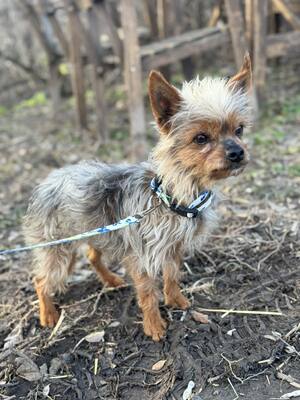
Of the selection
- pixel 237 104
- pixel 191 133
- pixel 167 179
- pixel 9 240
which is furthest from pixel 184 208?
pixel 9 240

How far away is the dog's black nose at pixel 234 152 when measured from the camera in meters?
3.27

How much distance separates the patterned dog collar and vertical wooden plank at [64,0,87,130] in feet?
17.7

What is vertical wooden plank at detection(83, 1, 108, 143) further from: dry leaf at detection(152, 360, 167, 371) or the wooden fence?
dry leaf at detection(152, 360, 167, 371)

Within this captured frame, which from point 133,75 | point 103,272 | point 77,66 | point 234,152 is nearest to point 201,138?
point 234,152

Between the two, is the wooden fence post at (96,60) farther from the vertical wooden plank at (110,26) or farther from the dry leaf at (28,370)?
the dry leaf at (28,370)

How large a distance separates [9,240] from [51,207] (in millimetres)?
2019

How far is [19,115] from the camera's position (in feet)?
35.2

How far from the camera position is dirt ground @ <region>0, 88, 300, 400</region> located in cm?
349

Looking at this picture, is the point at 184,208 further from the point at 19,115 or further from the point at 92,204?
the point at 19,115

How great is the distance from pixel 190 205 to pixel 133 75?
12.3 ft

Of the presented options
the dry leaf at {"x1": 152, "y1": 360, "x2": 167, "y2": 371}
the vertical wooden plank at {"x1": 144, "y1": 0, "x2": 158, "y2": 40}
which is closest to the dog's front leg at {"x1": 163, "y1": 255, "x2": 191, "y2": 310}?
the dry leaf at {"x1": 152, "y1": 360, "x2": 167, "y2": 371}

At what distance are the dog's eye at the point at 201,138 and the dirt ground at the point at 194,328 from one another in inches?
59.0

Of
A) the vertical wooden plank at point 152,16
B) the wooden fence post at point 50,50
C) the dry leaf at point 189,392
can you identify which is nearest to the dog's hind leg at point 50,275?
the dry leaf at point 189,392

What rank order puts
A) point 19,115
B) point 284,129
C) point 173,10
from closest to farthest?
1. point 284,129
2. point 173,10
3. point 19,115
